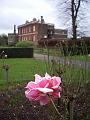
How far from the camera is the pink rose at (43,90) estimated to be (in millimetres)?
1596

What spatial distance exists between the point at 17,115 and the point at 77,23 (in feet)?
122

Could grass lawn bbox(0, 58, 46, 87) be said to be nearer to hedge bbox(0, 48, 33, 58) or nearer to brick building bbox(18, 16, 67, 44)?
hedge bbox(0, 48, 33, 58)

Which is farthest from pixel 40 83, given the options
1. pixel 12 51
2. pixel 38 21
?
pixel 38 21

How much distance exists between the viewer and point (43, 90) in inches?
61.8

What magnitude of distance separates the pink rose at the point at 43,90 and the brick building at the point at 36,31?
2891 inches

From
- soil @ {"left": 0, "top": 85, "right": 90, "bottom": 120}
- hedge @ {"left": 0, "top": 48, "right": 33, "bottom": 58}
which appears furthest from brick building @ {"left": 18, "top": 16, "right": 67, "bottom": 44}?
soil @ {"left": 0, "top": 85, "right": 90, "bottom": 120}

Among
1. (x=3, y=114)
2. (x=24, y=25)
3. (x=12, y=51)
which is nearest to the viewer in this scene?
(x=3, y=114)

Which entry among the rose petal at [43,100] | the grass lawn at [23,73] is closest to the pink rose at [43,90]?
the rose petal at [43,100]

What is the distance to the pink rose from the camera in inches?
62.8

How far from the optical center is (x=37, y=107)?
6.58m

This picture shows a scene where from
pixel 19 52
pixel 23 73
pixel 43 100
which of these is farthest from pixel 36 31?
pixel 43 100

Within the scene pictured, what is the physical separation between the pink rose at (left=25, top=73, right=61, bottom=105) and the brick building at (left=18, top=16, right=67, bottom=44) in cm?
7342

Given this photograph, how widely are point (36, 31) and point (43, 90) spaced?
79.5m

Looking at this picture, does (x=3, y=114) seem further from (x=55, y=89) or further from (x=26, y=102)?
(x=55, y=89)
